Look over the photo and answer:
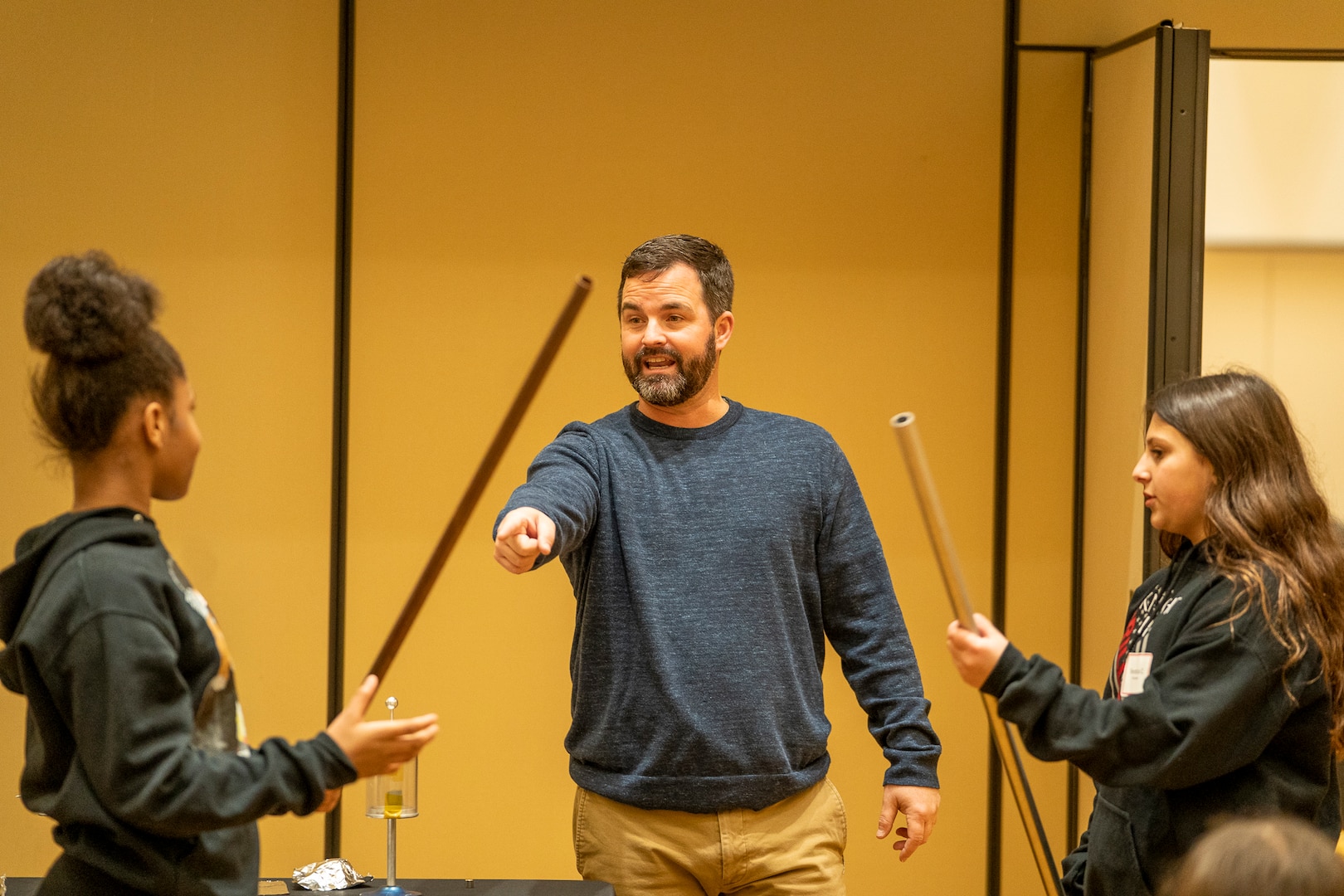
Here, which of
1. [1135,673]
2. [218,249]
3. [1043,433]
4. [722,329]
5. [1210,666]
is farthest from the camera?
[1043,433]

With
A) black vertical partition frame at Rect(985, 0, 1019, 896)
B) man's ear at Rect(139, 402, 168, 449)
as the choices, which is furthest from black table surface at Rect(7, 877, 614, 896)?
black vertical partition frame at Rect(985, 0, 1019, 896)

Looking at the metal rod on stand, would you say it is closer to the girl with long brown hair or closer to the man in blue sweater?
the girl with long brown hair

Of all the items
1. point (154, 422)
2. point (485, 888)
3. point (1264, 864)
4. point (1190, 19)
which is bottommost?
point (485, 888)

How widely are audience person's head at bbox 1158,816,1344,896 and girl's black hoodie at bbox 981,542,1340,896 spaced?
408 millimetres

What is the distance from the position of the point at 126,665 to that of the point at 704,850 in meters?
1.03

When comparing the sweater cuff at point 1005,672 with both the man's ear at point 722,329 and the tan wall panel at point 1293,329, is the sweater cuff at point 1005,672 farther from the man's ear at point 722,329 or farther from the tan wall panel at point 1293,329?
the tan wall panel at point 1293,329

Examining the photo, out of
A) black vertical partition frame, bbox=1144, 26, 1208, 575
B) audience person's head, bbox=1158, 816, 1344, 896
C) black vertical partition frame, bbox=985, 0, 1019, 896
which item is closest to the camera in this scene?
audience person's head, bbox=1158, 816, 1344, 896

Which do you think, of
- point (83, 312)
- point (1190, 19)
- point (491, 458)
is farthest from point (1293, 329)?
point (83, 312)

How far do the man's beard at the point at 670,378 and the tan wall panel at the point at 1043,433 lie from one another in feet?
4.84

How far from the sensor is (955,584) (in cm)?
146

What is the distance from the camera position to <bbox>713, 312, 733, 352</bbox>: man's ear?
2164 mm

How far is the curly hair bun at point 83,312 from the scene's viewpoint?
49.3 inches

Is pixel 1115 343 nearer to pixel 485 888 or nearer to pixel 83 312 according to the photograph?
pixel 485 888

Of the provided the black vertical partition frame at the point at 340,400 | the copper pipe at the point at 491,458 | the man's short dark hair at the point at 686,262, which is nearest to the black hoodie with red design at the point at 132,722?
the copper pipe at the point at 491,458
